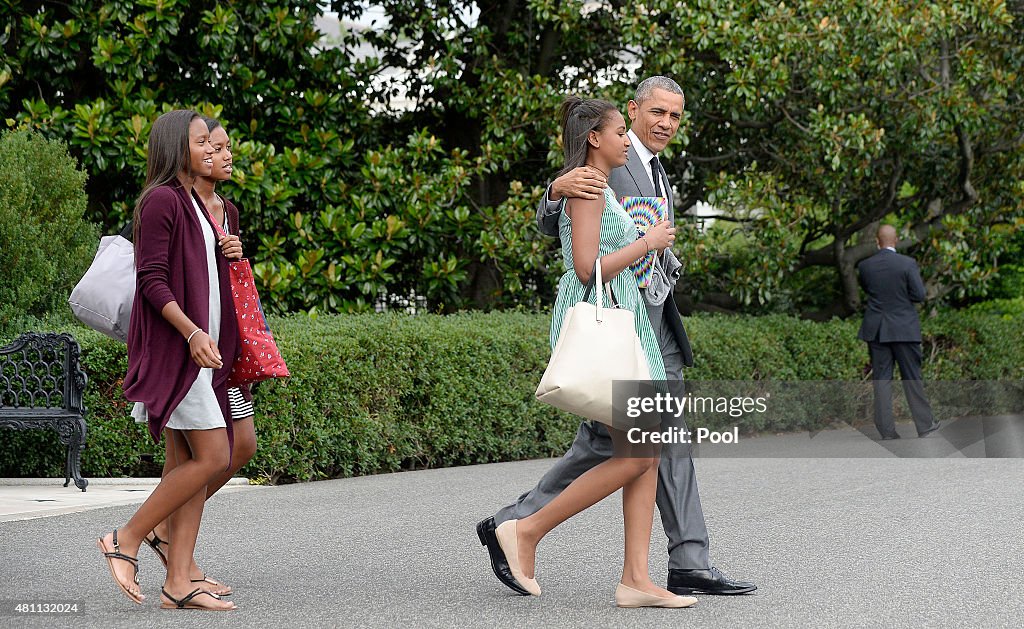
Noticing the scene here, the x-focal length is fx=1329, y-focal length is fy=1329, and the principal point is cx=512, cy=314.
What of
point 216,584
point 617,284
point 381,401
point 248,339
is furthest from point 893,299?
point 216,584

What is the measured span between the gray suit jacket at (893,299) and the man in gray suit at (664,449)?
8252mm

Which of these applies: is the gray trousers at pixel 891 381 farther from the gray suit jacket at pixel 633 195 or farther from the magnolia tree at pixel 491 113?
the gray suit jacket at pixel 633 195

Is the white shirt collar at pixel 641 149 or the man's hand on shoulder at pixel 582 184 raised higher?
the white shirt collar at pixel 641 149

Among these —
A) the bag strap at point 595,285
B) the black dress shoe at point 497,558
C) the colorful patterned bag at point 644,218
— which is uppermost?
the colorful patterned bag at point 644,218

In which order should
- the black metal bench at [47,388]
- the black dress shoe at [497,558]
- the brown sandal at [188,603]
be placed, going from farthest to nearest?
the black metal bench at [47,388]
the black dress shoe at [497,558]
the brown sandal at [188,603]

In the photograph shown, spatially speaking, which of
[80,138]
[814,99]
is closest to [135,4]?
[80,138]

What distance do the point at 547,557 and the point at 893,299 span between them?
7.80 metres

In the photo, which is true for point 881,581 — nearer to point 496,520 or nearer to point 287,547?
point 496,520

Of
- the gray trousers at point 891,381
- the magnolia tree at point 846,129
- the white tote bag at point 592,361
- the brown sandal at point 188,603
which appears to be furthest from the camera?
the magnolia tree at point 846,129

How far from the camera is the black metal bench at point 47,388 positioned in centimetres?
896

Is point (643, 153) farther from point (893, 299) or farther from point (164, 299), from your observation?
point (893, 299)

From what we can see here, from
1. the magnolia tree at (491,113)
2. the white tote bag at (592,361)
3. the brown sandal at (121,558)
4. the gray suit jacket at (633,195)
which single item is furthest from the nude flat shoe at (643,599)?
the magnolia tree at (491,113)

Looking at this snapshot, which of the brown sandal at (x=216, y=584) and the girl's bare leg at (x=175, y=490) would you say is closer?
the girl's bare leg at (x=175, y=490)

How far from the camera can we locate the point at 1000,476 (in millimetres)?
9812
